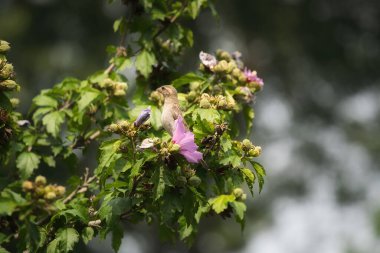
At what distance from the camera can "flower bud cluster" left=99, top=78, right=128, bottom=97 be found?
4711mm

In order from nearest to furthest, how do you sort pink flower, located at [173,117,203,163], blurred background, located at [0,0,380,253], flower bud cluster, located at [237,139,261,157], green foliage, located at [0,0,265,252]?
1. pink flower, located at [173,117,203,163]
2. green foliage, located at [0,0,265,252]
3. flower bud cluster, located at [237,139,261,157]
4. blurred background, located at [0,0,380,253]

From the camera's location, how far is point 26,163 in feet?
14.9

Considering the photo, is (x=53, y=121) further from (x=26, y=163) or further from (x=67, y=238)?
(x=67, y=238)

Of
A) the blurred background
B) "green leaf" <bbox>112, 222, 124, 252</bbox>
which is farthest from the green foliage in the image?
the blurred background

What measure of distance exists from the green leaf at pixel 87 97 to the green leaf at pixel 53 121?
240mm

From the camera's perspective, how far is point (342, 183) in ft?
60.2

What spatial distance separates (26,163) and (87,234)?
0.84 m

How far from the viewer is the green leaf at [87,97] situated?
4.62m

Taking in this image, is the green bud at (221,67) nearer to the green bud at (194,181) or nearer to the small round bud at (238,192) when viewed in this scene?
the small round bud at (238,192)

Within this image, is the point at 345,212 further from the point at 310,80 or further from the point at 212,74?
the point at 212,74

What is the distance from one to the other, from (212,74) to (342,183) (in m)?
14.4

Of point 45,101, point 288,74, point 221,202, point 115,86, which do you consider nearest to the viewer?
point 221,202

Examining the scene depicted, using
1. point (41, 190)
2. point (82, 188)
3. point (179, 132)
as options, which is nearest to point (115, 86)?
point (82, 188)

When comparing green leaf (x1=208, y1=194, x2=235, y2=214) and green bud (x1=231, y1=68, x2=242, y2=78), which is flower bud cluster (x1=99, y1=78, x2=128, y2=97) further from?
green leaf (x1=208, y1=194, x2=235, y2=214)
